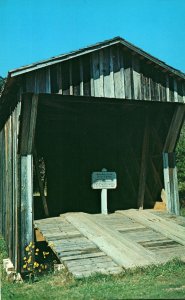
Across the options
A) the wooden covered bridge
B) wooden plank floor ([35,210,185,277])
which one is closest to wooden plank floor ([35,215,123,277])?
wooden plank floor ([35,210,185,277])

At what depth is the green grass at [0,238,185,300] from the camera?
4.47 m

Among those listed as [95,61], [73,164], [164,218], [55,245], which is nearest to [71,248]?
[55,245]

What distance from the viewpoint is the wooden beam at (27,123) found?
778 centimetres

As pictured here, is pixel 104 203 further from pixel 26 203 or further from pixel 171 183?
pixel 26 203

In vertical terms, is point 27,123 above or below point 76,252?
above

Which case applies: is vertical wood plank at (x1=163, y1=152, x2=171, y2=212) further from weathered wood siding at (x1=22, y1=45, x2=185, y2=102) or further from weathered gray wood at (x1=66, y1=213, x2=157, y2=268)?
weathered gray wood at (x1=66, y1=213, x2=157, y2=268)

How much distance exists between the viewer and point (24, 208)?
7891 millimetres

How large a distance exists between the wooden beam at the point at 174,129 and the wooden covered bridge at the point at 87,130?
3cm

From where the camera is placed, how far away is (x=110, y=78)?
838 centimetres

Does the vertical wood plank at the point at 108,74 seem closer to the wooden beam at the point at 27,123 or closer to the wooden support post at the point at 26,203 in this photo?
the wooden beam at the point at 27,123

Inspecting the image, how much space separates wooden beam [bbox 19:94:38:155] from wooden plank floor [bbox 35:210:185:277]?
2098 mm

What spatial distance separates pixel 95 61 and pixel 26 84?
195cm

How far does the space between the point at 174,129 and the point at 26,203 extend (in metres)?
5.08

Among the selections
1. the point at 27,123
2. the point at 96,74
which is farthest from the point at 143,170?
the point at 27,123
